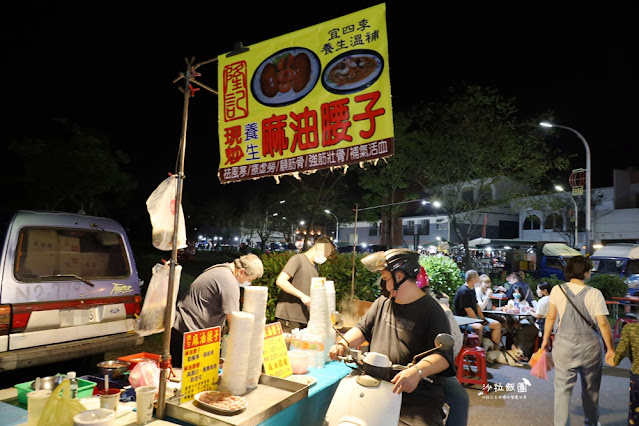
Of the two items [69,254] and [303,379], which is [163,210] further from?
[69,254]

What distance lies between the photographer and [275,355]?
322 cm

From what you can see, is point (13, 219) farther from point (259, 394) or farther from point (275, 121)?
point (259, 394)

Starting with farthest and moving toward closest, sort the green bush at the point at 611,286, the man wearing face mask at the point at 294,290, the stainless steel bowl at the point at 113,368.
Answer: the green bush at the point at 611,286
the man wearing face mask at the point at 294,290
the stainless steel bowl at the point at 113,368

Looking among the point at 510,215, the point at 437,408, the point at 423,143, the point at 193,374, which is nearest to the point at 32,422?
the point at 193,374

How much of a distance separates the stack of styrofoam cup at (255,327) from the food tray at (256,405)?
98 mm

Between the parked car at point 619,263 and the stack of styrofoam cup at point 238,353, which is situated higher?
the stack of styrofoam cup at point 238,353

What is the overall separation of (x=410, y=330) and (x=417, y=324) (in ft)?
0.23

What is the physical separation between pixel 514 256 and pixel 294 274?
84.4 ft

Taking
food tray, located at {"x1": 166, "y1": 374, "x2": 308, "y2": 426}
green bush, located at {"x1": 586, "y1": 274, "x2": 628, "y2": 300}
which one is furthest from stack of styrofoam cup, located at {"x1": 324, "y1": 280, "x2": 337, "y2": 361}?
green bush, located at {"x1": 586, "y1": 274, "x2": 628, "y2": 300}

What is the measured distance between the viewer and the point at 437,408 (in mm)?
2658

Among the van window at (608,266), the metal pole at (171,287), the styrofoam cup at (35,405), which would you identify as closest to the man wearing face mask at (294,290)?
the metal pole at (171,287)

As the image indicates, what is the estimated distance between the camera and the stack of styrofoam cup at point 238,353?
2.62 meters

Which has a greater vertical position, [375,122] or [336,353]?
[375,122]

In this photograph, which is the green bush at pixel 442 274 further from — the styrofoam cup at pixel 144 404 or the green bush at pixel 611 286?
the styrofoam cup at pixel 144 404
